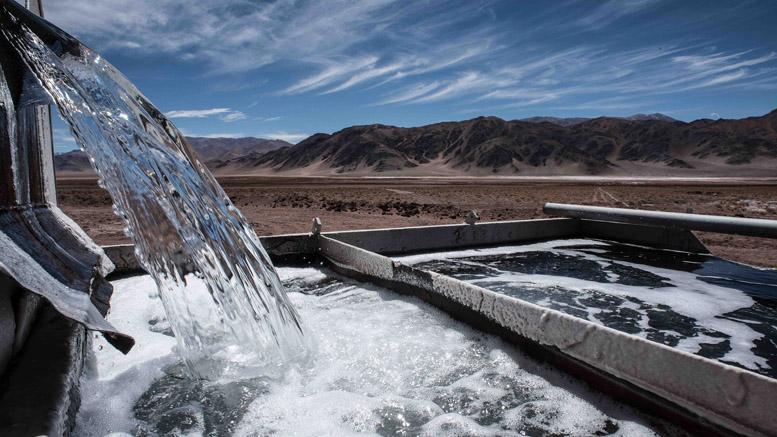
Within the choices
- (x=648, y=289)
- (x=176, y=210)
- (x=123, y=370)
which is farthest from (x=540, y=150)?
(x=123, y=370)

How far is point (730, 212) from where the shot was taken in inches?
631

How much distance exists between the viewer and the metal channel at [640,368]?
1943mm

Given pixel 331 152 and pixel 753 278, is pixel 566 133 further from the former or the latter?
pixel 753 278

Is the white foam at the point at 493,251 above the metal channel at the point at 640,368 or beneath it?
beneath

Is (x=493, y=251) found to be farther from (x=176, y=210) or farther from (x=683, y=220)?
(x=176, y=210)

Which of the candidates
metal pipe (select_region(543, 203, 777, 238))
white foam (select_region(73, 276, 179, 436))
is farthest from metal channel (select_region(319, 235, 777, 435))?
metal pipe (select_region(543, 203, 777, 238))

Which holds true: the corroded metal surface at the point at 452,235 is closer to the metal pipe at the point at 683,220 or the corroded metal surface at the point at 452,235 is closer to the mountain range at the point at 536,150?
the metal pipe at the point at 683,220

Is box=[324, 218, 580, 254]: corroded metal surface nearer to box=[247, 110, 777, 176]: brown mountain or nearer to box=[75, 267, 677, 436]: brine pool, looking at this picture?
box=[75, 267, 677, 436]: brine pool

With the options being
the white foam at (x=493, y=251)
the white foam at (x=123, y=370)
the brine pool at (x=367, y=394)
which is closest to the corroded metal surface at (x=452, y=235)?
the white foam at (x=493, y=251)

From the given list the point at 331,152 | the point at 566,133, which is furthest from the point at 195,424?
the point at 566,133

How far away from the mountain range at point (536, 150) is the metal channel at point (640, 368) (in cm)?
8679

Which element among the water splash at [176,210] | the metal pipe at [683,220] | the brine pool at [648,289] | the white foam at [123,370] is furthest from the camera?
the metal pipe at [683,220]

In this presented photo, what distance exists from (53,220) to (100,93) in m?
1.36

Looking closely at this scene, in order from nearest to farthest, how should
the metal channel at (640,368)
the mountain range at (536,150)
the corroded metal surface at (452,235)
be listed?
1. the metal channel at (640,368)
2. the corroded metal surface at (452,235)
3. the mountain range at (536,150)
